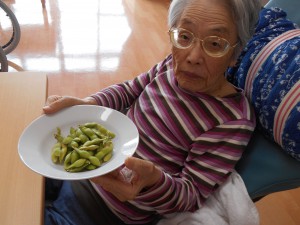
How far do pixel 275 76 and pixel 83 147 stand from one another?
0.56 metres

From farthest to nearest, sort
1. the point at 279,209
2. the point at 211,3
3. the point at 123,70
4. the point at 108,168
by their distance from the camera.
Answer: the point at 123,70
the point at 279,209
the point at 211,3
the point at 108,168

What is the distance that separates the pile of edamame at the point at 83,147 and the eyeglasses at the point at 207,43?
334 mm

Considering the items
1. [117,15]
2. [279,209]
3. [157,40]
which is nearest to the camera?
[279,209]

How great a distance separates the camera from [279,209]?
67.9 inches

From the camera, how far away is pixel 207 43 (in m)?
0.83

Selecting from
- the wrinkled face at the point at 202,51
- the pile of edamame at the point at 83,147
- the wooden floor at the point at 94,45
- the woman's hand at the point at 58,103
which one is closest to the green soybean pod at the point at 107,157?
the pile of edamame at the point at 83,147

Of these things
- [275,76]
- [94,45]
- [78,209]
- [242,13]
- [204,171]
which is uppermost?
[242,13]

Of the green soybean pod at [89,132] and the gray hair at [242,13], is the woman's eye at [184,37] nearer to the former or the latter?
the gray hair at [242,13]

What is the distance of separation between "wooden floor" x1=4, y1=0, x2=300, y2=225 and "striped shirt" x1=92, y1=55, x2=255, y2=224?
1.01 metres

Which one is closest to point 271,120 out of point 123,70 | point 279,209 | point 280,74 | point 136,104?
point 280,74

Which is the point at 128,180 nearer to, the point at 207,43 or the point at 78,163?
the point at 78,163

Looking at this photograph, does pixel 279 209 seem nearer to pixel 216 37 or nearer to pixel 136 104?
pixel 136 104

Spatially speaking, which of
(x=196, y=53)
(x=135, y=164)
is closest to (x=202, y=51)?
(x=196, y=53)

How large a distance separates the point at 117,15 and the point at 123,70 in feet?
4.58
